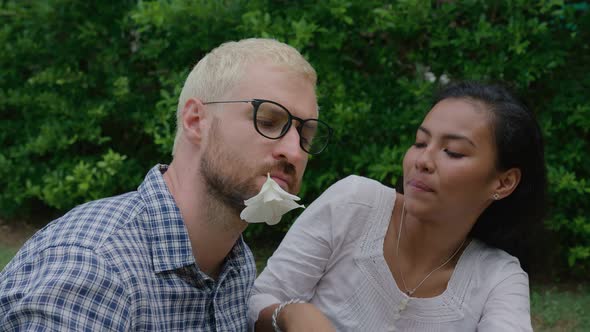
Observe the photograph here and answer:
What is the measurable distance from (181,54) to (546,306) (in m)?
3.03

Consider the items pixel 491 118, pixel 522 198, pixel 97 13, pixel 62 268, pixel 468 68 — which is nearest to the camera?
pixel 62 268

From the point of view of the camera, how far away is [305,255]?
2693mm

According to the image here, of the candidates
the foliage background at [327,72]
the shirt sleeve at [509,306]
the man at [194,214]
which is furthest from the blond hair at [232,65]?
the foliage background at [327,72]

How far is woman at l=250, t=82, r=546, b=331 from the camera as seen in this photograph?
263cm

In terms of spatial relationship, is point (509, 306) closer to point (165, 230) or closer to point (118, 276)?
point (165, 230)

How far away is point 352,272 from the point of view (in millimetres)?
2725

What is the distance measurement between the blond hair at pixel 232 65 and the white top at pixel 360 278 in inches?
30.4

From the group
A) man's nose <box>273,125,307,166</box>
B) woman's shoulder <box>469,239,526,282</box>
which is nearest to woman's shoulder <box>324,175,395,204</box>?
woman's shoulder <box>469,239,526,282</box>

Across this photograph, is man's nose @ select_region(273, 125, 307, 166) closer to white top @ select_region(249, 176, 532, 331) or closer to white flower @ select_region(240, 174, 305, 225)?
white flower @ select_region(240, 174, 305, 225)

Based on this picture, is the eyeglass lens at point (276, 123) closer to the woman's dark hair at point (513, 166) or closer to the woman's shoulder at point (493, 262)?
the woman's dark hair at point (513, 166)

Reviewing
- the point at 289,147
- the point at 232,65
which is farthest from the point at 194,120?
the point at 289,147

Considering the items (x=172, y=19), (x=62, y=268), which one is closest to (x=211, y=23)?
(x=172, y=19)

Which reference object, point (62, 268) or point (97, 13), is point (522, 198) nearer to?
point (62, 268)

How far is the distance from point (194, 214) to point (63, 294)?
18.9 inches
